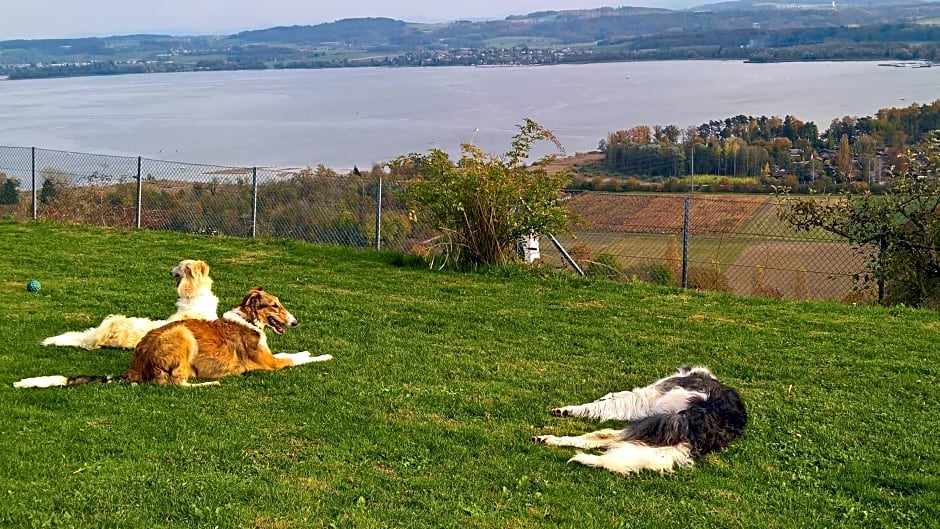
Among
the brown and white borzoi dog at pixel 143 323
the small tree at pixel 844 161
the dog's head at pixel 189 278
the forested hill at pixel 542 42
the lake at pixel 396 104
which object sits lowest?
the brown and white borzoi dog at pixel 143 323

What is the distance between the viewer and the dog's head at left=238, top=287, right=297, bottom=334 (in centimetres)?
705

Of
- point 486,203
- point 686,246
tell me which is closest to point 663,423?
point 686,246

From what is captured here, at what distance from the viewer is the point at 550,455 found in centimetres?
509

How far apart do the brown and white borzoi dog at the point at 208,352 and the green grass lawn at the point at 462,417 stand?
168mm

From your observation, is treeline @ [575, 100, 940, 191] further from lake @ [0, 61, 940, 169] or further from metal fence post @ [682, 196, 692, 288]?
lake @ [0, 61, 940, 169]

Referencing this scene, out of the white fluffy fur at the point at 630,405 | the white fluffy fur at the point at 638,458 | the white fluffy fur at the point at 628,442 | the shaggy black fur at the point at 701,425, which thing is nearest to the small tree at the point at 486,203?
the white fluffy fur at the point at 628,442

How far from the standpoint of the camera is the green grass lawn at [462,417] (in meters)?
4.34

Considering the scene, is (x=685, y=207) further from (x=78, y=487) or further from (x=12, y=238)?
(x=12, y=238)

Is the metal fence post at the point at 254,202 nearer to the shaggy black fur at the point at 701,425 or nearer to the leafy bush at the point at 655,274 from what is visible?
the leafy bush at the point at 655,274

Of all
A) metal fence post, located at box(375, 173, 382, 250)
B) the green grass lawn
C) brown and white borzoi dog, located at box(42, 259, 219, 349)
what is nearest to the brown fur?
the green grass lawn

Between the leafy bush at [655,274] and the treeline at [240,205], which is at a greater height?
the treeline at [240,205]

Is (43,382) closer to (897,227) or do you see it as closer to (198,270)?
(198,270)

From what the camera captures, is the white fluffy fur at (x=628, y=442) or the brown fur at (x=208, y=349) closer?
the white fluffy fur at (x=628, y=442)

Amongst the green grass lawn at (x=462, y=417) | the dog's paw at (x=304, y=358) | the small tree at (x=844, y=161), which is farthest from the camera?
the small tree at (x=844, y=161)
